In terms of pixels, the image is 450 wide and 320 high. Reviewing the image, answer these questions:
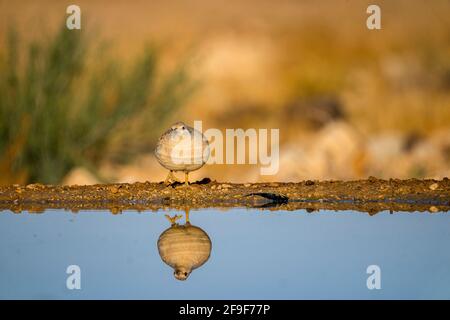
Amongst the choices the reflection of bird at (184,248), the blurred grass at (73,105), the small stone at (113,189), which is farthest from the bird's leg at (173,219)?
the blurred grass at (73,105)

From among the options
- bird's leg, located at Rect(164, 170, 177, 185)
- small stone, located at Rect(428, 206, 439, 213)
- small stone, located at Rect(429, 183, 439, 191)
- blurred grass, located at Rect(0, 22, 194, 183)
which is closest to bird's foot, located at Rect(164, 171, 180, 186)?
bird's leg, located at Rect(164, 170, 177, 185)

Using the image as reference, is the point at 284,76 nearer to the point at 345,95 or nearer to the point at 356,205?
the point at 345,95

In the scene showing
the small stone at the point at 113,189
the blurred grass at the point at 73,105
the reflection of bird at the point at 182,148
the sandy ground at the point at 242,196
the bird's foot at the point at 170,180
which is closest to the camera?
the sandy ground at the point at 242,196

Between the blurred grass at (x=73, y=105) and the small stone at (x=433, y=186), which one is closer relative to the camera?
the small stone at (x=433, y=186)

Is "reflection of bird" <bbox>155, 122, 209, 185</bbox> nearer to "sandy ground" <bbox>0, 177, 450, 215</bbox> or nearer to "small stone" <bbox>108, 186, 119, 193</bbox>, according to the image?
"sandy ground" <bbox>0, 177, 450, 215</bbox>

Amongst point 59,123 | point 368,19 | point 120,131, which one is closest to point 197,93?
point 120,131

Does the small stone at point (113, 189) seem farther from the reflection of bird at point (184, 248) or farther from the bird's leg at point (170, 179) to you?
the reflection of bird at point (184, 248)

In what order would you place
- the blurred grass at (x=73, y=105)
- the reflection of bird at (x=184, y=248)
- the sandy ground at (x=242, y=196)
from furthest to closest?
the blurred grass at (x=73, y=105)
the sandy ground at (x=242, y=196)
the reflection of bird at (x=184, y=248)
